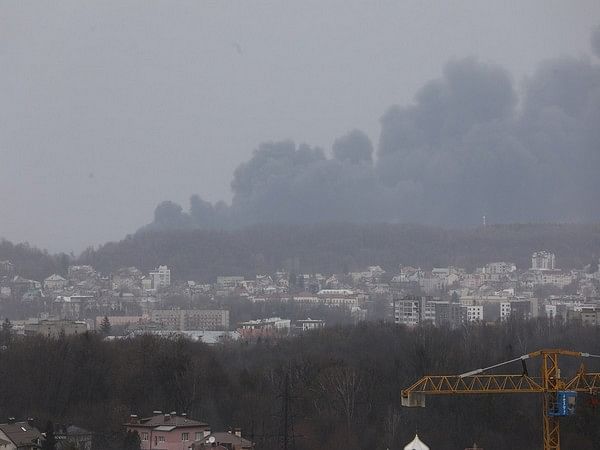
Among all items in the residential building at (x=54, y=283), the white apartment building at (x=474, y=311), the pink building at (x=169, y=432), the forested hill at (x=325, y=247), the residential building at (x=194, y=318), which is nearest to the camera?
the pink building at (x=169, y=432)

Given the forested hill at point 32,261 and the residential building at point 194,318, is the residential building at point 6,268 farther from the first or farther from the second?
the residential building at point 194,318

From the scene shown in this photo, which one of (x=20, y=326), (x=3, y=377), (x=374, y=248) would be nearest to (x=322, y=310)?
(x=20, y=326)

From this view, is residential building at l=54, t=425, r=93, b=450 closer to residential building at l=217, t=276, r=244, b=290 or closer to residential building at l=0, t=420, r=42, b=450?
residential building at l=0, t=420, r=42, b=450

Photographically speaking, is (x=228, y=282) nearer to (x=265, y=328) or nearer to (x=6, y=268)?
(x=6, y=268)

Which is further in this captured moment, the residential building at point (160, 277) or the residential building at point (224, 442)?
the residential building at point (160, 277)

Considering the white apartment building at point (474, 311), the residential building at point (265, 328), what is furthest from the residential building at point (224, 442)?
the white apartment building at point (474, 311)

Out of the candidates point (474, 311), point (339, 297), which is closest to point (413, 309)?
point (474, 311)
